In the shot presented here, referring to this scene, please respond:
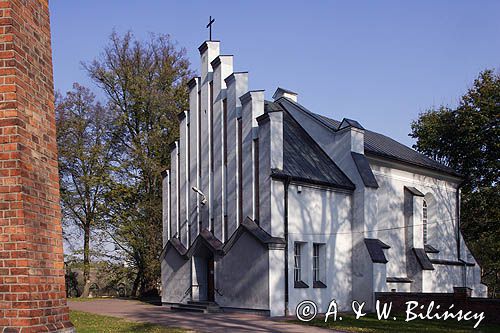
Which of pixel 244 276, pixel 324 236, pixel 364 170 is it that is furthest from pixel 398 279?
pixel 244 276

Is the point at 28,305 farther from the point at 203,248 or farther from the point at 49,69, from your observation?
the point at 203,248

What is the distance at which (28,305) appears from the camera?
5.60 meters

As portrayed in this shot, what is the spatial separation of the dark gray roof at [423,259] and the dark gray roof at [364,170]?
4.96 m

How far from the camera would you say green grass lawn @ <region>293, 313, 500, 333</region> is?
16923mm

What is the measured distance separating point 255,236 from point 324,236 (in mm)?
3547

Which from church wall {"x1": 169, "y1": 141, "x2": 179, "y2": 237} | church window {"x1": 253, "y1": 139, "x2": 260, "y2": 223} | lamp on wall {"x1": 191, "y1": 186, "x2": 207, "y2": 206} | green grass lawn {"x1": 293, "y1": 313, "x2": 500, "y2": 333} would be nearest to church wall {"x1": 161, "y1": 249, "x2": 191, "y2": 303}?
church wall {"x1": 169, "y1": 141, "x2": 179, "y2": 237}

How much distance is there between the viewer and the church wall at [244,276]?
856 inches

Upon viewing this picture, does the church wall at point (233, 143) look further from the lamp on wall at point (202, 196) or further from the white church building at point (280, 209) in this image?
the lamp on wall at point (202, 196)

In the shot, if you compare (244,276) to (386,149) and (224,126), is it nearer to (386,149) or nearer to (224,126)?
(224,126)

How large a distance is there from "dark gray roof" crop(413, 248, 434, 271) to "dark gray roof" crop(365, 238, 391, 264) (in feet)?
11.0

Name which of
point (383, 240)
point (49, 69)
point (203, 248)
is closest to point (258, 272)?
point (203, 248)

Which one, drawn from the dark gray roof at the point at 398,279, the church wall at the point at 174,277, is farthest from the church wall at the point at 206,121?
the dark gray roof at the point at 398,279

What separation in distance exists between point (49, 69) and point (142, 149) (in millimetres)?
30197

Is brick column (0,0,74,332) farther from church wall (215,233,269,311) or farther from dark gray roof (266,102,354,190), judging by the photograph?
dark gray roof (266,102,354,190)
